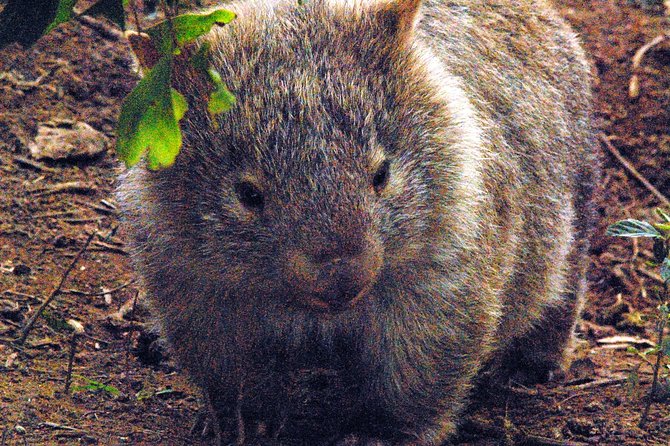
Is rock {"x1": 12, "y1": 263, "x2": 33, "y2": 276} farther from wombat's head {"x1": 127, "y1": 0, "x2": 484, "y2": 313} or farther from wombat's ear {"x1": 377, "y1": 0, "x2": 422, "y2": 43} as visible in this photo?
wombat's ear {"x1": 377, "y1": 0, "x2": 422, "y2": 43}

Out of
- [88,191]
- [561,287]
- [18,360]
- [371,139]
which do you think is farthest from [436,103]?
[88,191]

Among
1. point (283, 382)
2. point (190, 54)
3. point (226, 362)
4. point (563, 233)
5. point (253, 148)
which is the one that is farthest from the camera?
point (563, 233)

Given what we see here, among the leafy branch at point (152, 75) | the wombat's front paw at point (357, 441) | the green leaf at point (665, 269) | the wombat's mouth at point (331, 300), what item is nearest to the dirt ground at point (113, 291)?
the wombat's front paw at point (357, 441)

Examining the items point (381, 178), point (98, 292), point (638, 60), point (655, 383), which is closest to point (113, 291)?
point (98, 292)

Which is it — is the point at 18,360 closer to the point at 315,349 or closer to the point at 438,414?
the point at 315,349

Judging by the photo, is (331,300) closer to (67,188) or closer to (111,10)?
(111,10)

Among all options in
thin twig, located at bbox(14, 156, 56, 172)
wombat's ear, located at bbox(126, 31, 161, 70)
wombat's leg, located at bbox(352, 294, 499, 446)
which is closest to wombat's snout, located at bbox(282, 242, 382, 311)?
wombat's leg, located at bbox(352, 294, 499, 446)
